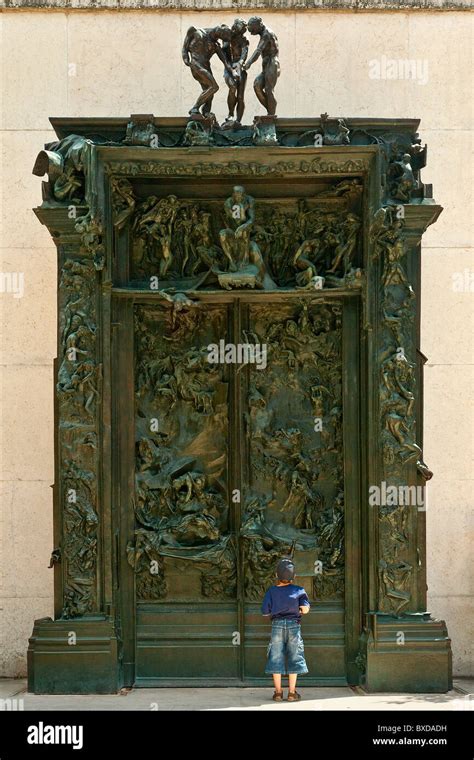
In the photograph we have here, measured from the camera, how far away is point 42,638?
13008 mm

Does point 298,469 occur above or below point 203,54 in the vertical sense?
below

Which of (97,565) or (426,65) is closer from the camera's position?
(97,565)

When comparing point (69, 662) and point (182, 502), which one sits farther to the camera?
point (182, 502)

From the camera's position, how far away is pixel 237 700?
1264cm

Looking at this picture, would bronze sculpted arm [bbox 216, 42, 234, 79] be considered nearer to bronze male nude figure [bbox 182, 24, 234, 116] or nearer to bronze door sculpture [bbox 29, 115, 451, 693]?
bronze male nude figure [bbox 182, 24, 234, 116]

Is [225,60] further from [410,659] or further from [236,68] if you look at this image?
[410,659]

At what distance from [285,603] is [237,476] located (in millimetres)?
1651

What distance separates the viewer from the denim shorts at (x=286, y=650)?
1253 cm

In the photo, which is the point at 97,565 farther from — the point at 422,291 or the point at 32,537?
the point at 422,291

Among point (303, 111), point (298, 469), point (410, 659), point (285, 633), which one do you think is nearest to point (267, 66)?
point (303, 111)

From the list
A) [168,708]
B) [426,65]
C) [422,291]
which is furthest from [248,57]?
[168,708]

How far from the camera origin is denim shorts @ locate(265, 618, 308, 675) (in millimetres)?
12531

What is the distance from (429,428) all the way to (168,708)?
4695 mm

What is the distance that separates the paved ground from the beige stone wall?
2340 millimetres
